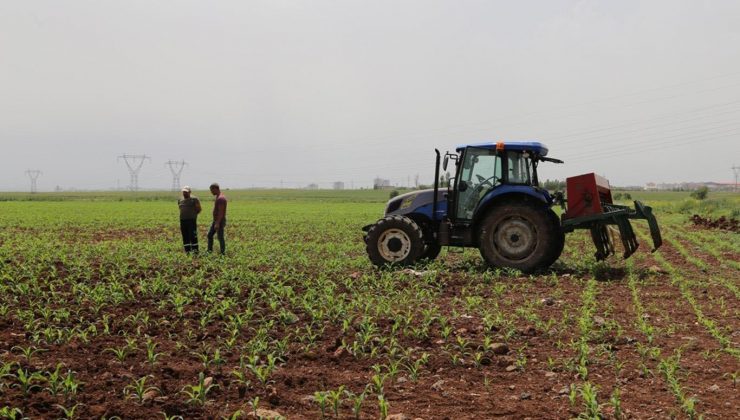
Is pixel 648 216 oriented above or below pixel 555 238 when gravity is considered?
above

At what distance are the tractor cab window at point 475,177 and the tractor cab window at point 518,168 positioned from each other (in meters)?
0.21

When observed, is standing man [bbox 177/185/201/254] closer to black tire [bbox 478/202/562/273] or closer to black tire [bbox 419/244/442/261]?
black tire [bbox 419/244/442/261]

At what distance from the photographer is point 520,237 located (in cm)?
1140

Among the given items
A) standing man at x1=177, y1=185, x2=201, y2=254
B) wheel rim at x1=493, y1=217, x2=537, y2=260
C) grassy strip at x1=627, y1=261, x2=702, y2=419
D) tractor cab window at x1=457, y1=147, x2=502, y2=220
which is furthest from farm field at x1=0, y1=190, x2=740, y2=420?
standing man at x1=177, y1=185, x2=201, y2=254

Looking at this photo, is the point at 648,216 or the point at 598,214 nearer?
the point at 648,216

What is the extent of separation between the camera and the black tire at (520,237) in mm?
11164

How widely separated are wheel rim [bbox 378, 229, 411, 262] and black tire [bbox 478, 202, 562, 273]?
1.39 m

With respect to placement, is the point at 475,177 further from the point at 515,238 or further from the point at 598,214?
the point at 598,214

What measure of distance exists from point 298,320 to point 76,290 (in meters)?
3.27

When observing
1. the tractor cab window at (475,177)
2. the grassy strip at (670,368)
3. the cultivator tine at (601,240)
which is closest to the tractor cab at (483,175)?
the tractor cab window at (475,177)

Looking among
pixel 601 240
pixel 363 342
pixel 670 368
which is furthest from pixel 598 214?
pixel 363 342

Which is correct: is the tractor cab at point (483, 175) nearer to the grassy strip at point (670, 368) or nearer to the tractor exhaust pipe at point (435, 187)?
the tractor exhaust pipe at point (435, 187)

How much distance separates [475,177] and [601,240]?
258 cm

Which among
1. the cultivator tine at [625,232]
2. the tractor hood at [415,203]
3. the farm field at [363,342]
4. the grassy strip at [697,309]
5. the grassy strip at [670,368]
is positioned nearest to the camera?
the grassy strip at [670,368]
